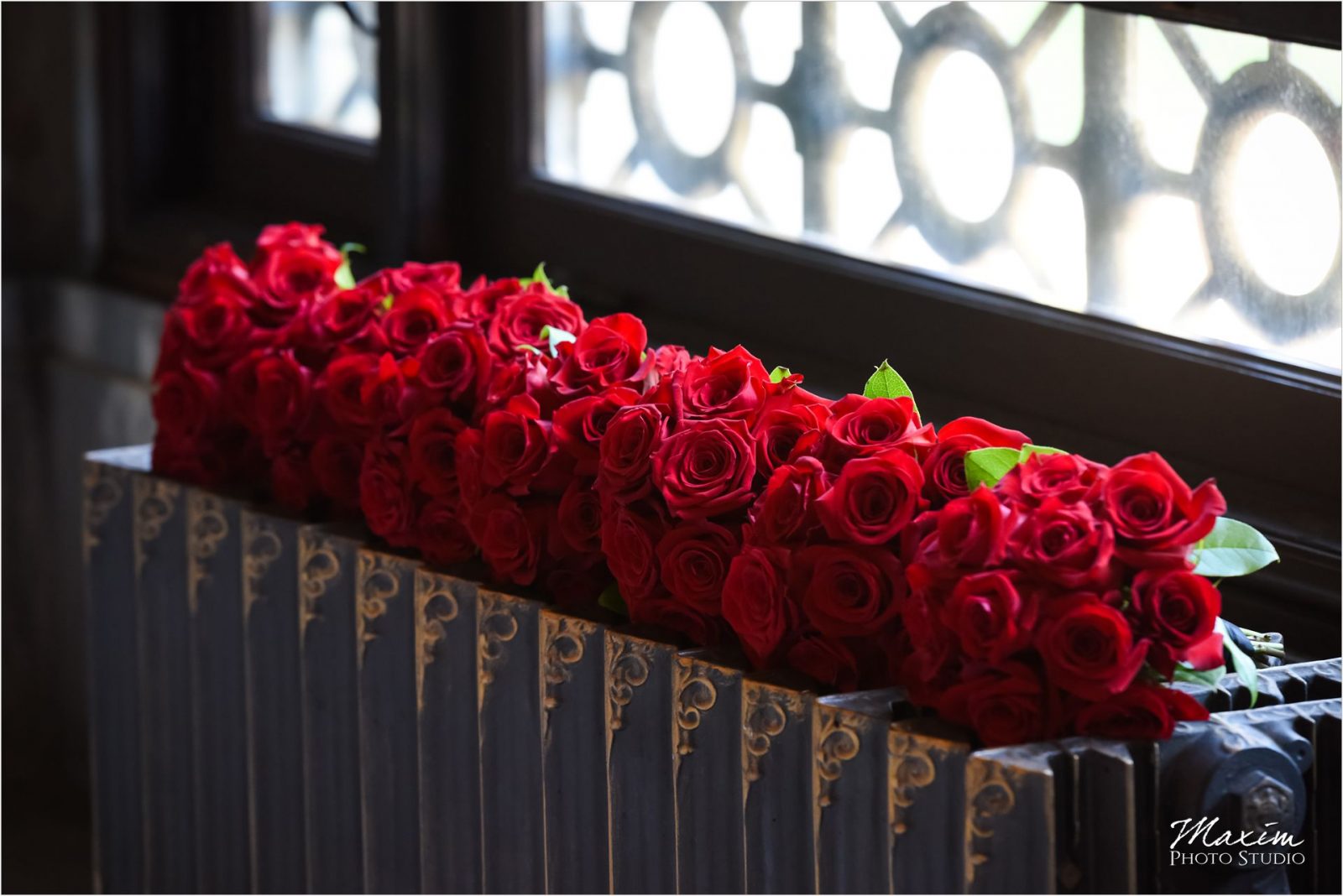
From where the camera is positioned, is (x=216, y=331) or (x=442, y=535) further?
(x=216, y=331)

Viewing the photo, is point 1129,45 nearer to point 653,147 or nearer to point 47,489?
point 653,147

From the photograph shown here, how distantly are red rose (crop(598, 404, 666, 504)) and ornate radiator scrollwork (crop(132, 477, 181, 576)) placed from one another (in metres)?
0.59

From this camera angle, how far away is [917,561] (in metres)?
0.99

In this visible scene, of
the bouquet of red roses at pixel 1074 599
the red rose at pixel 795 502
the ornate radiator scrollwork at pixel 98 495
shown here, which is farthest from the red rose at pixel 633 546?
the ornate radiator scrollwork at pixel 98 495

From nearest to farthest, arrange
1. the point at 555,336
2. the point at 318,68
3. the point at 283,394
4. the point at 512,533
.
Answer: the point at 512,533
the point at 555,336
the point at 283,394
the point at 318,68

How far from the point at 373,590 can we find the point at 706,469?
1.28 ft

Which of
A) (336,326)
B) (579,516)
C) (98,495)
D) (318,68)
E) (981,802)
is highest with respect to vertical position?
(318,68)

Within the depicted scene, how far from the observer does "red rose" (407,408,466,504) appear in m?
1.34

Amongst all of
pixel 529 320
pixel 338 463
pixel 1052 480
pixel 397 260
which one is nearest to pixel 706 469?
pixel 1052 480

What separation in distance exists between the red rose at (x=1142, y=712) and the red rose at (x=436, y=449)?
0.55 m

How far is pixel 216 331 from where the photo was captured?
1.58 metres

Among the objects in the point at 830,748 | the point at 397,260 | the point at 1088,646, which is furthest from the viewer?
the point at 397,260

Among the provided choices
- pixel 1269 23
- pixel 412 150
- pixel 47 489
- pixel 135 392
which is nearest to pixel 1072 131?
pixel 1269 23

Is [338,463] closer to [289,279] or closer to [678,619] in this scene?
[289,279]
